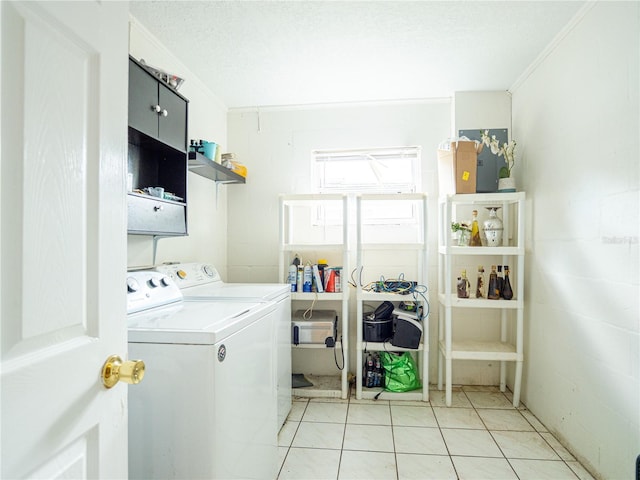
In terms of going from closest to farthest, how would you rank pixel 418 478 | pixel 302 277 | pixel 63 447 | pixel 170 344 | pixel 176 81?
pixel 63 447
pixel 170 344
pixel 418 478
pixel 176 81
pixel 302 277

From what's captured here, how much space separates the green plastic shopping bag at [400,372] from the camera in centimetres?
262

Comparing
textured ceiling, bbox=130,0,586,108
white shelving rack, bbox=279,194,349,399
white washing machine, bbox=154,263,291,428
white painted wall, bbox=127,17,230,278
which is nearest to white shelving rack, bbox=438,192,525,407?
white shelving rack, bbox=279,194,349,399

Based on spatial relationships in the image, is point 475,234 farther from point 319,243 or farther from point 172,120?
point 172,120

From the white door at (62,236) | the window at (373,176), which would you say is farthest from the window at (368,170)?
the white door at (62,236)

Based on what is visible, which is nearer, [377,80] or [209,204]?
[377,80]

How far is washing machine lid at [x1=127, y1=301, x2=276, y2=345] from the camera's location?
3.72ft

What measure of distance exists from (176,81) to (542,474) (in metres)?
2.71

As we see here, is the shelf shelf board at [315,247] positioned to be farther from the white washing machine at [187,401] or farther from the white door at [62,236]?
the white door at [62,236]

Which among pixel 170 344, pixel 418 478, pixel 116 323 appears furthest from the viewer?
pixel 418 478

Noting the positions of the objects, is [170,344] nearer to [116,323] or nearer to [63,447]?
[116,323]

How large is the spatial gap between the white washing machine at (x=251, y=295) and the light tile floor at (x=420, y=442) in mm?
248

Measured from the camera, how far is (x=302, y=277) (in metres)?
2.65

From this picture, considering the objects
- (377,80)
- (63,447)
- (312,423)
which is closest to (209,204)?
(377,80)

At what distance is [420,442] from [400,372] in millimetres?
636
